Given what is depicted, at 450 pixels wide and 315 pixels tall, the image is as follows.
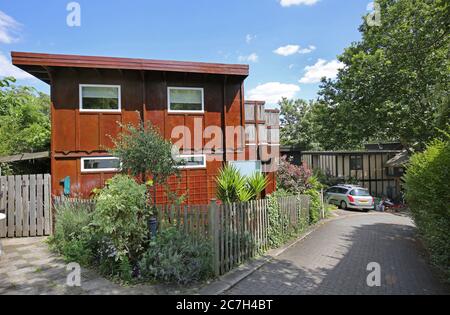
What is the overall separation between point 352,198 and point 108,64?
54.5 ft

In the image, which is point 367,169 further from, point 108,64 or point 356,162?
point 108,64

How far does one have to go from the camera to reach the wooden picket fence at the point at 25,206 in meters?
8.38

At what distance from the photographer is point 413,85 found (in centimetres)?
1839

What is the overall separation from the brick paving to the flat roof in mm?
6267

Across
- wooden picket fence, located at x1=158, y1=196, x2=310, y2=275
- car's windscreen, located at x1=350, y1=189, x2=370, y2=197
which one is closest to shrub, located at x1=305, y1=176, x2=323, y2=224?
wooden picket fence, located at x1=158, y1=196, x2=310, y2=275

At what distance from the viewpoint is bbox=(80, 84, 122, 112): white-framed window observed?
10.7 meters

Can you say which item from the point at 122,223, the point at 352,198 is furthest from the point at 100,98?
the point at 352,198

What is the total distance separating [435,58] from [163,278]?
67.3ft

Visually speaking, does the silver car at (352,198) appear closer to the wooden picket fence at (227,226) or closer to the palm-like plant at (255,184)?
the palm-like plant at (255,184)

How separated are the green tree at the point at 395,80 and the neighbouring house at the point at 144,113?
10869 mm

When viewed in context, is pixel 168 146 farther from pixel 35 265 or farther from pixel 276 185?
pixel 276 185

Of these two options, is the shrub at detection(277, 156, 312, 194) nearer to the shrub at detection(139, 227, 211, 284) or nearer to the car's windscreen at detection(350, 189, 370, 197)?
the shrub at detection(139, 227, 211, 284)

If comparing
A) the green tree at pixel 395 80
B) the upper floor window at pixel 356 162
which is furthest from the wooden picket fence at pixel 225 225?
the upper floor window at pixel 356 162

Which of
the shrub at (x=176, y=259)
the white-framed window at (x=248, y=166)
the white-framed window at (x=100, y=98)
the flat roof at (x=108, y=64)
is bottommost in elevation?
the shrub at (x=176, y=259)
